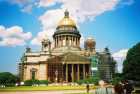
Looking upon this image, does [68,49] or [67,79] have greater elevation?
[68,49]

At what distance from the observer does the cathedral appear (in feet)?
335

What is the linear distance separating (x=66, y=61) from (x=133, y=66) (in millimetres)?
45489

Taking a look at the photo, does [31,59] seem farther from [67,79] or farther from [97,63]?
[97,63]

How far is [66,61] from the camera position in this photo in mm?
101562

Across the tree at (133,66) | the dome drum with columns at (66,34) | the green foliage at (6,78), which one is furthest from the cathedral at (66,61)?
the tree at (133,66)

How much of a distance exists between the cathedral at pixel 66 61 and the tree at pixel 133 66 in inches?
1527

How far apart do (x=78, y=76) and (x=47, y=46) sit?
50.1 ft

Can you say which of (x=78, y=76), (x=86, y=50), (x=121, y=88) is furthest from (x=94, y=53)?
(x=121, y=88)

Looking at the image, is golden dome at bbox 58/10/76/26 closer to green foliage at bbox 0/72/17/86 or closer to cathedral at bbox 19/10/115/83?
cathedral at bbox 19/10/115/83

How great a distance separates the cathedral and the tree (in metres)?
38.8

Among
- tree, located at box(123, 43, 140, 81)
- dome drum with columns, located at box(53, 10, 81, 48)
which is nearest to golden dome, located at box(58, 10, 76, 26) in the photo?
dome drum with columns, located at box(53, 10, 81, 48)

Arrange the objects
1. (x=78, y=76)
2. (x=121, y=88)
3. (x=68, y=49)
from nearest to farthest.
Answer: (x=121, y=88) → (x=78, y=76) → (x=68, y=49)

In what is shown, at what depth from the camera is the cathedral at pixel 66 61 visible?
102m

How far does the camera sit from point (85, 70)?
105m
